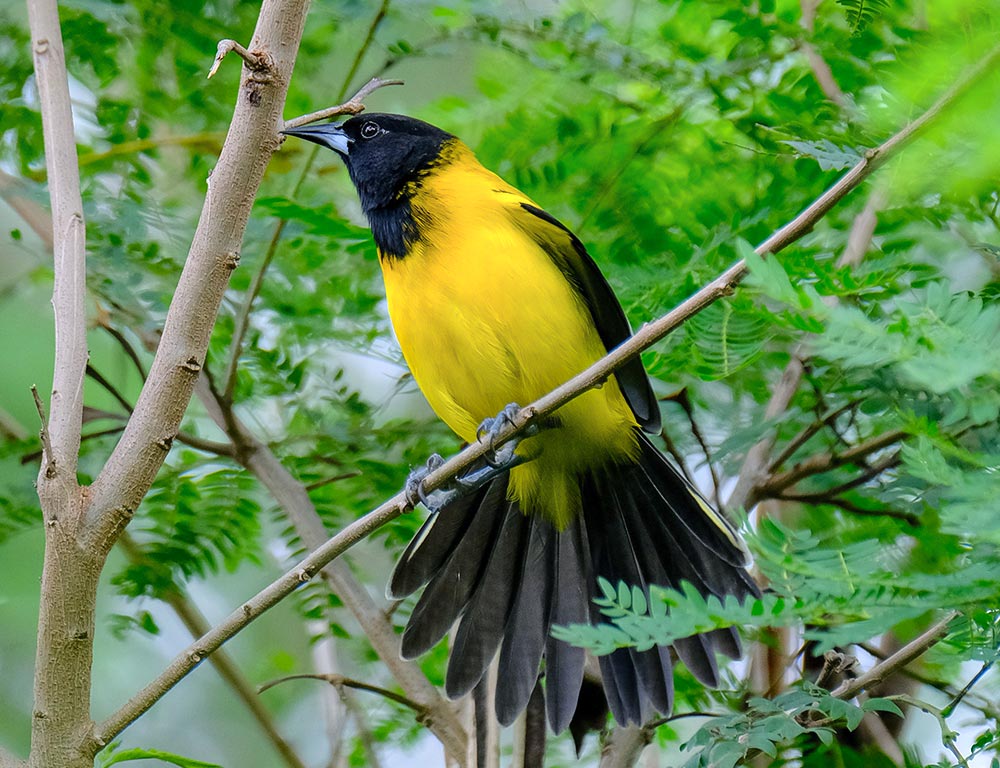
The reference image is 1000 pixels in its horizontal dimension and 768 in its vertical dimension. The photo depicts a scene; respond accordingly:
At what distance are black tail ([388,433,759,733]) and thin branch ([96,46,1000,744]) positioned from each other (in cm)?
69

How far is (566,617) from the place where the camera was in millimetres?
2760

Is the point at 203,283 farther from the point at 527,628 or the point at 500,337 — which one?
the point at 527,628

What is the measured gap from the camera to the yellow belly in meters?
2.81

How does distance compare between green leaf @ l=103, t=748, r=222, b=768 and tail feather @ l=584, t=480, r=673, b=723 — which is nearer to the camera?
green leaf @ l=103, t=748, r=222, b=768

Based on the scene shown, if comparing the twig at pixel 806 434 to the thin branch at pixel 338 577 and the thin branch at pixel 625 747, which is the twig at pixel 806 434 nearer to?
the thin branch at pixel 625 747

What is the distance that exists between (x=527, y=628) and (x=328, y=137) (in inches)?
61.3

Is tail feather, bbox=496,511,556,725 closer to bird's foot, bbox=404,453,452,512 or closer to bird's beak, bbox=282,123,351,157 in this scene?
bird's foot, bbox=404,453,452,512

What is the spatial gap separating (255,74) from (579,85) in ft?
4.46

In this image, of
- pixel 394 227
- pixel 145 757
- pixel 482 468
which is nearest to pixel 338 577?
pixel 482 468

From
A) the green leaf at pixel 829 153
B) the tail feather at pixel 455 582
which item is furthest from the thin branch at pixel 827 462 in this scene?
the green leaf at pixel 829 153

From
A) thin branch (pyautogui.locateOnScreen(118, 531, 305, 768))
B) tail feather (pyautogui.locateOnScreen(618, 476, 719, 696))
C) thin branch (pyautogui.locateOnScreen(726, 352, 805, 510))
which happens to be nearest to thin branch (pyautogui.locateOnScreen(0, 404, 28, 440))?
thin branch (pyautogui.locateOnScreen(118, 531, 305, 768))

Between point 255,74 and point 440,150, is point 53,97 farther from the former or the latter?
point 440,150

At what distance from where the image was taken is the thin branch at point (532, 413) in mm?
1683

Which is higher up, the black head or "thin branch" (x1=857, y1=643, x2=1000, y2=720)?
the black head
